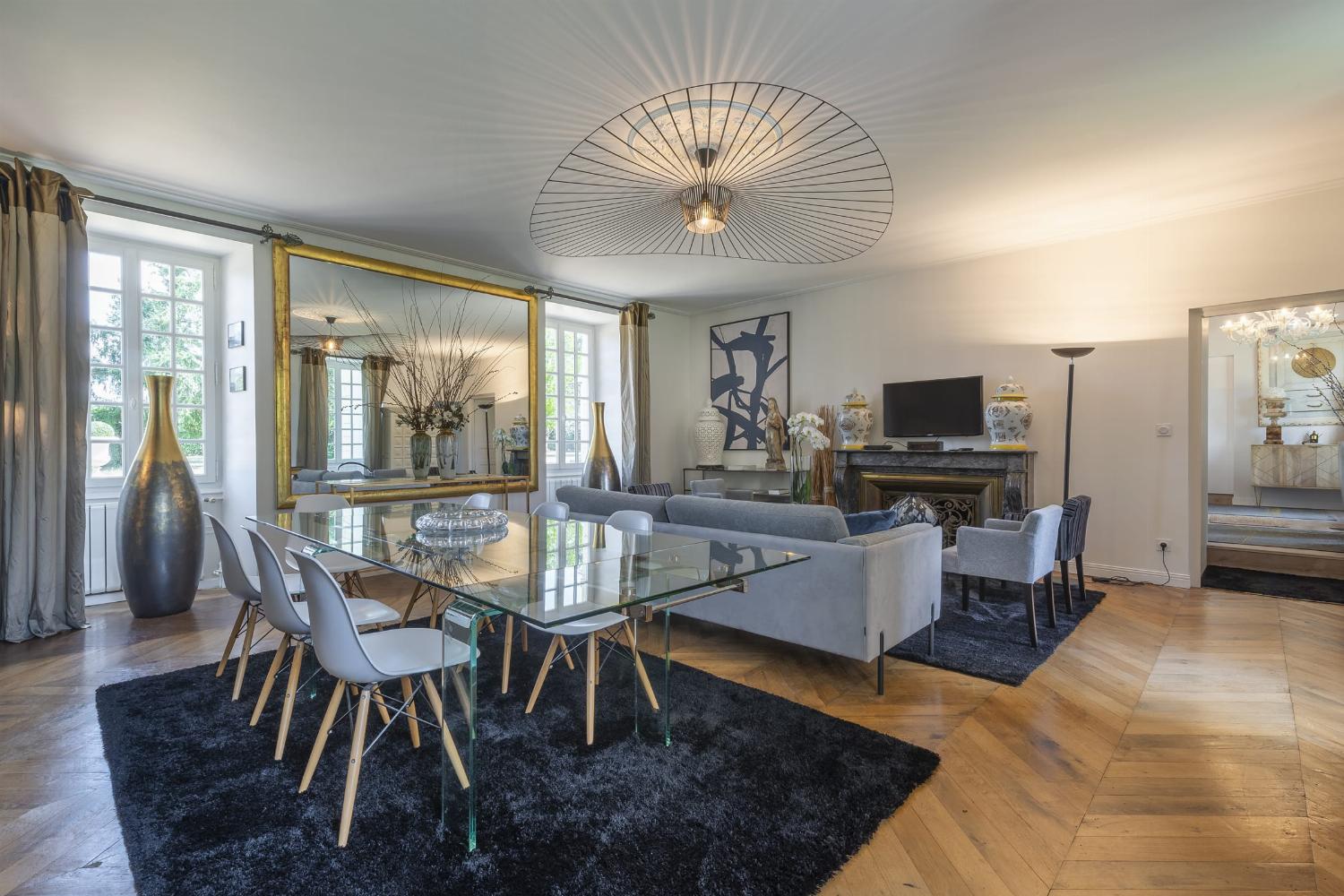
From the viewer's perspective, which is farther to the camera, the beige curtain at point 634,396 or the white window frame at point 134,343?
the beige curtain at point 634,396

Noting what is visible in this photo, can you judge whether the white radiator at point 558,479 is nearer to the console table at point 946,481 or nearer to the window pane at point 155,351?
the console table at point 946,481

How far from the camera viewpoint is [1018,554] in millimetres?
3100

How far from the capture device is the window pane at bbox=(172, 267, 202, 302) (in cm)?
422

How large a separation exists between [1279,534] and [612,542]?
6.83 m

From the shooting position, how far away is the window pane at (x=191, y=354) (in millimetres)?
4230

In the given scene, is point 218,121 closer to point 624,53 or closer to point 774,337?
point 624,53

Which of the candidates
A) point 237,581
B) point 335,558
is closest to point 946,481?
point 335,558

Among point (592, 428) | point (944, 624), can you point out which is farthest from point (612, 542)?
point (592, 428)

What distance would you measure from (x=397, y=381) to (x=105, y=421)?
1.77 meters

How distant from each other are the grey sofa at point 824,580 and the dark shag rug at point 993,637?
202 mm

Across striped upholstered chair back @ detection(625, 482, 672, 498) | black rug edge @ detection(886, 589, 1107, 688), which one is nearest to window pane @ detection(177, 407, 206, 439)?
striped upholstered chair back @ detection(625, 482, 672, 498)

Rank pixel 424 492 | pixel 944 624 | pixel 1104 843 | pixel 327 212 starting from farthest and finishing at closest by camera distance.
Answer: pixel 424 492 < pixel 327 212 < pixel 944 624 < pixel 1104 843

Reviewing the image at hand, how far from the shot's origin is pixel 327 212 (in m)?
4.13

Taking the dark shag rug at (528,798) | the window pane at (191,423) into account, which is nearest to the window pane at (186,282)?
the window pane at (191,423)
